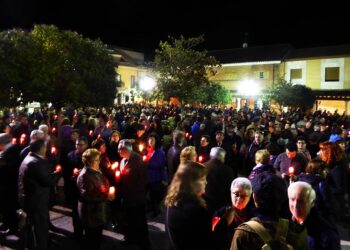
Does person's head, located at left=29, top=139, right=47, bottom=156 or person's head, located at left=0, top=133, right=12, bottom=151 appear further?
person's head, located at left=0, top=133, right=12, bottom=151

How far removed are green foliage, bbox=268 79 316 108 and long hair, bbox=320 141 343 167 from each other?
80.7ft

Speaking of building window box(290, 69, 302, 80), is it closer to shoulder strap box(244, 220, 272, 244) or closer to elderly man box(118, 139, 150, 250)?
elderly man box(118, 139, 150, 250)

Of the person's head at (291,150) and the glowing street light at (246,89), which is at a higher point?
the glowing street light at (246,89)

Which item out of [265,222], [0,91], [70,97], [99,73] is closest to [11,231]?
[265,222]

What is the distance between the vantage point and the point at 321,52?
37.3m

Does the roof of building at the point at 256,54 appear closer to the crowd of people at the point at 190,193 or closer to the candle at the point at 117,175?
the crowd of people at the point at 190,193

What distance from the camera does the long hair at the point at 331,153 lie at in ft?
19.7

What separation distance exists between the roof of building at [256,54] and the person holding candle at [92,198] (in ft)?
118

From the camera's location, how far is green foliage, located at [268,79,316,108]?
2980cm

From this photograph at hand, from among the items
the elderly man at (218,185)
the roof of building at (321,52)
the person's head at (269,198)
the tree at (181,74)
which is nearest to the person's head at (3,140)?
the elderly man at (218,185)

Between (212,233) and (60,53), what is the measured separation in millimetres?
19311

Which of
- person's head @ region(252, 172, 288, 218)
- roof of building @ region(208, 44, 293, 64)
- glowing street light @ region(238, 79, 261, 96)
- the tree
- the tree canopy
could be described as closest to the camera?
person's head @ region(252, 172, 288, 218)

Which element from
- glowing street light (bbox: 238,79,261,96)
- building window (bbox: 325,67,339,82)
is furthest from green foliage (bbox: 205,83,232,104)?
building window (bbox: 325,67,339,82)

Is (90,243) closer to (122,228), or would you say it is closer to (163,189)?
(122,228)
